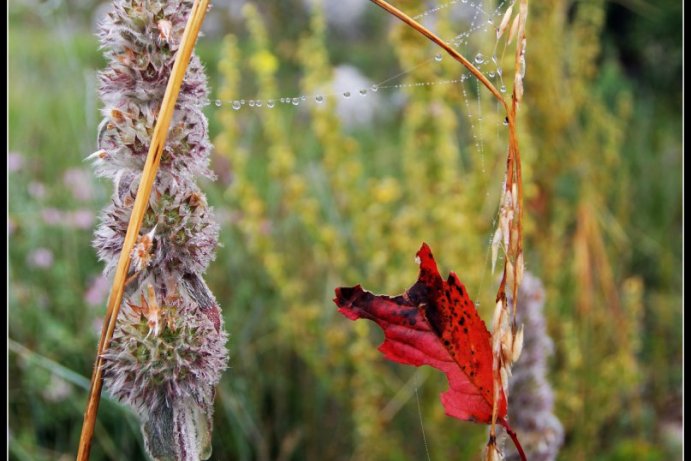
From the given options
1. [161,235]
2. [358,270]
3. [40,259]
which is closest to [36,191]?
[40,259]

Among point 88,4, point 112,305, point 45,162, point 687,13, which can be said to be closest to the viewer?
point 112,305

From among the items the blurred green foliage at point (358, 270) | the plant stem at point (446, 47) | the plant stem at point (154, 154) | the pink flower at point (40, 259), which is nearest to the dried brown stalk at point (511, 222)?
the plant stem at point (446, 47)

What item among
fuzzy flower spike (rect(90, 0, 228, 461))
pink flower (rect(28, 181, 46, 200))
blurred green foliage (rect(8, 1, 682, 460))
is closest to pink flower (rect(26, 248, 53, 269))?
blurred green foliage (rect(8, 1, 682, 460))

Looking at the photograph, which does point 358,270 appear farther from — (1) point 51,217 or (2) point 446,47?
(2) point 446,47

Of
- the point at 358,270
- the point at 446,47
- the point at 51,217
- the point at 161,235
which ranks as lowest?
the point at 358,270

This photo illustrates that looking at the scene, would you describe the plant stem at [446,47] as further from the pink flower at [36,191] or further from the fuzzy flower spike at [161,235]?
the pink flower at [36,191]

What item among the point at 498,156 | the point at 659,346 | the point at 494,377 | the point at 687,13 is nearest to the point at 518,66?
the point at 494,377

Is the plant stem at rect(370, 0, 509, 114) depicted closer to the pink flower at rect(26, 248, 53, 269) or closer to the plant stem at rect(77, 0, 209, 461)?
the plant stem at rect(77, 0, 209, 461)

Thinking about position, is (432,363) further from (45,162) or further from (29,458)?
(45,162)
